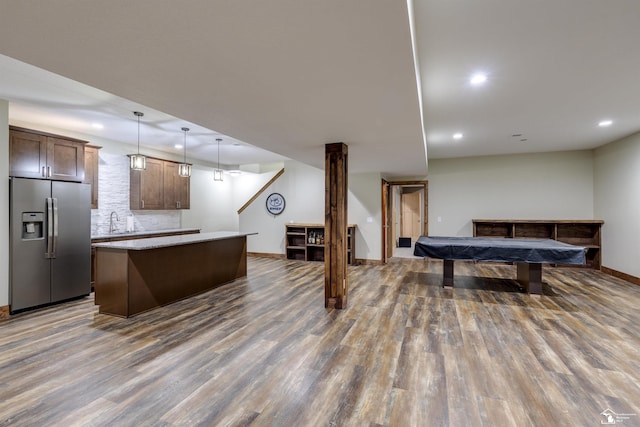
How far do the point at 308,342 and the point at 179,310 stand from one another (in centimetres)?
198

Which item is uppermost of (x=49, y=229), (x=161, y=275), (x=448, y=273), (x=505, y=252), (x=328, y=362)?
(x=49, y=229)

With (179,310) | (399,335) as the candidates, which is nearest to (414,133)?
(399,335)

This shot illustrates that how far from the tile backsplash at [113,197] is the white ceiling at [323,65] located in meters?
1.29

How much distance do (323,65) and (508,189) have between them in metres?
7.12

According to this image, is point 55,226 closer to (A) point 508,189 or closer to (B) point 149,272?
(B) point 149,272

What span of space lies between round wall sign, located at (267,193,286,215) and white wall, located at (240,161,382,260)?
11 centimetres

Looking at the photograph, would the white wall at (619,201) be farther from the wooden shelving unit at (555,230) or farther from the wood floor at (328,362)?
the wood floor at (328,362)

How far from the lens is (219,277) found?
16.8 feet

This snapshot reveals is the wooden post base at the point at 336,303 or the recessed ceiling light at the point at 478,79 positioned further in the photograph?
the wooden post base at the point at 336,303

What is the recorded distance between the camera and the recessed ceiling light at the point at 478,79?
3.01 metres

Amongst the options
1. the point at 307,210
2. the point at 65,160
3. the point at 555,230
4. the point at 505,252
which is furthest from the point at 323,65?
the point at 555,230

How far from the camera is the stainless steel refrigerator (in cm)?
374

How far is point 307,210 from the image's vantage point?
778 cm

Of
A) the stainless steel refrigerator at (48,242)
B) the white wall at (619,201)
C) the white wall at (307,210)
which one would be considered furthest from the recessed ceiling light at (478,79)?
the stainless steel refrigerator at (48,242)
